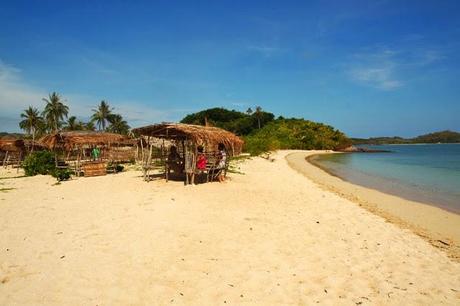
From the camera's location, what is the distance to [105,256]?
516 cm

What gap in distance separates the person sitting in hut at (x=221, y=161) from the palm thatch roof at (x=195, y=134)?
0.90 feet

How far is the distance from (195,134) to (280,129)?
4872 cm

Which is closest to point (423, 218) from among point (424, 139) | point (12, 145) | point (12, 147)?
point (12, 145)

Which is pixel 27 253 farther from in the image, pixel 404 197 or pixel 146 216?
pixel 404 197

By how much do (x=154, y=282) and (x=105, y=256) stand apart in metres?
1.27

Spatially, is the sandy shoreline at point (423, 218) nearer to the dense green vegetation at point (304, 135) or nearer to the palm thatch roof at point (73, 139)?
the palm thatch roof at point (73, 139)

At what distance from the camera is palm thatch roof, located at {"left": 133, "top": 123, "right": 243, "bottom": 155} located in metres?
11.4

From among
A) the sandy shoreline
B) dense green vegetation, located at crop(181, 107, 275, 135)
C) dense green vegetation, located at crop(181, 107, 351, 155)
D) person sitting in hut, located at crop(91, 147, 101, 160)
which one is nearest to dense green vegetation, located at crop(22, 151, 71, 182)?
person sitting in hut, located at crop(91, 147, 101, 160)

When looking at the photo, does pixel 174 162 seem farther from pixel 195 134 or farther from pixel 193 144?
pixel 195 134

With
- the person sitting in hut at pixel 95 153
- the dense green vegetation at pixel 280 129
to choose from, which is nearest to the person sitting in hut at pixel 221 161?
the person sitting in hut at pixel 95 153

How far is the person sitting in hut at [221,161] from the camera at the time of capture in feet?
41.7

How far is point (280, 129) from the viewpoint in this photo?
58.8 meters

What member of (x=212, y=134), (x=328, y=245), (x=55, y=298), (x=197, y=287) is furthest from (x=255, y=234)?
(x=212, y=134)

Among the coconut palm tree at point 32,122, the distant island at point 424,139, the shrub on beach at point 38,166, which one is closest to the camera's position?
the shrub on beach at point 38,166
